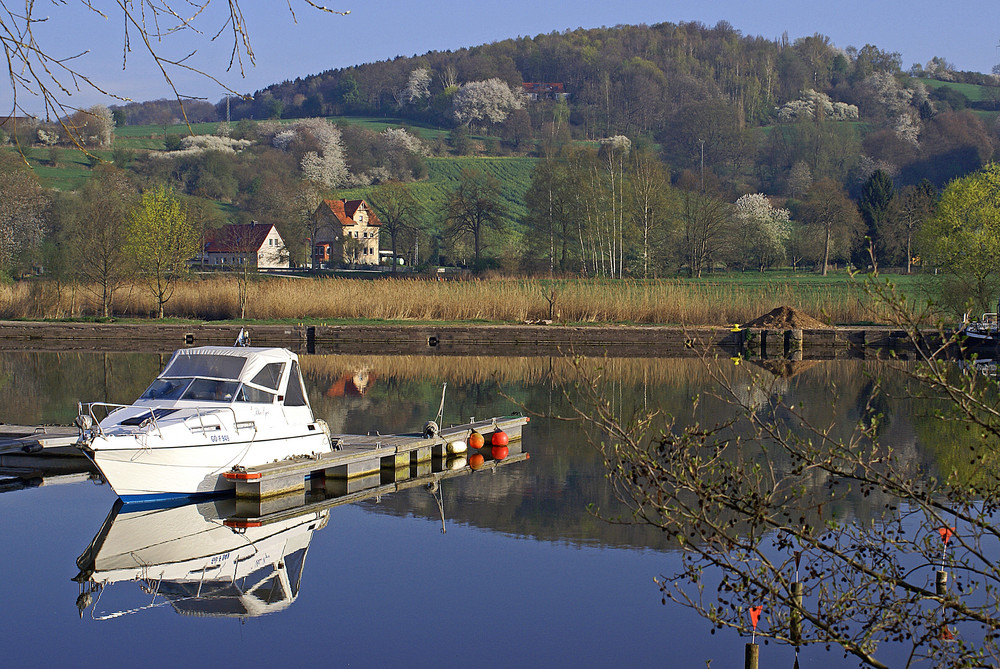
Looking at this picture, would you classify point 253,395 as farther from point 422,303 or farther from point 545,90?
point 545,90

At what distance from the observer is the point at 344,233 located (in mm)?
96438

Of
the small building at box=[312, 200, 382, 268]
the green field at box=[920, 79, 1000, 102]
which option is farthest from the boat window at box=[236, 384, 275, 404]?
the green field at box=[920, 79, 1000, 102]

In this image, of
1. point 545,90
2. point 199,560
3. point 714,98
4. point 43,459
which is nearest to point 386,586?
point 199,560

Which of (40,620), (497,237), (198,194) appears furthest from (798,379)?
(198,194)

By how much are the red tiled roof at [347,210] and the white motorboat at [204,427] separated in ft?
265

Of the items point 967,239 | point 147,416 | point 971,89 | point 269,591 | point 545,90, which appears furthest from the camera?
point 545,90

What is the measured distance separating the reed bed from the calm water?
75.8ft

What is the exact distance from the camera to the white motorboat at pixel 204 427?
538 inches

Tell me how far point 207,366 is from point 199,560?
4370mm

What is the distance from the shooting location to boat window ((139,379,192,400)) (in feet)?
50.1

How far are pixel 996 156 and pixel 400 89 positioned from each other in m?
89.3

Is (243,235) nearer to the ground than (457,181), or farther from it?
nearer to the ground

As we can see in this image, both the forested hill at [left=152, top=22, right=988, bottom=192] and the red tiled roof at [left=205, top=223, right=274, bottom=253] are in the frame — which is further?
the forested hill at [left=152, top=22, right=988, bottom=192]

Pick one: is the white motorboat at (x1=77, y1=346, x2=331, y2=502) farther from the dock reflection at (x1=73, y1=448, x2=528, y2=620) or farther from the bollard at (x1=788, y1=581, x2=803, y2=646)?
the bollard at (x1=788, y1=581, x2=803, y2=646)
